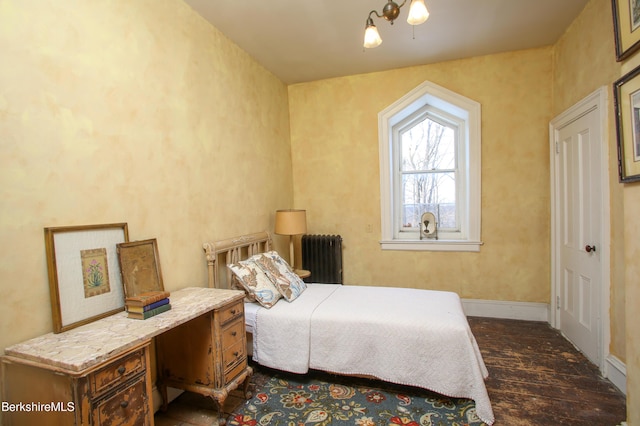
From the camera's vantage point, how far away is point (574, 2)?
Answer: 260cm

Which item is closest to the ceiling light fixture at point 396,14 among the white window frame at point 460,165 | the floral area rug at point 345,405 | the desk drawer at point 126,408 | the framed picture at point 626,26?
the framed picture at point 626,26

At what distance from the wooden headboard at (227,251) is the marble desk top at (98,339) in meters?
0.68

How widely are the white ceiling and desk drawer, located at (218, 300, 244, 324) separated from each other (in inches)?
90.1

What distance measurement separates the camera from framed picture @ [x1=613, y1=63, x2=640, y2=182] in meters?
1.67

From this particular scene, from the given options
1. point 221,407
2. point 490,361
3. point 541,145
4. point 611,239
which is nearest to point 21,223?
point 221,407

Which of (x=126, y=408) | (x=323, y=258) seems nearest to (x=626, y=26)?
(x=126, y=408)

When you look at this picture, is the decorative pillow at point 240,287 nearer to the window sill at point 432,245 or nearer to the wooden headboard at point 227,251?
the wooden headboard at point 227,251

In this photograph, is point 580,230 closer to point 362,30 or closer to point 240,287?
point 362,30

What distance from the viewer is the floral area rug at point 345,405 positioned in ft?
6.56

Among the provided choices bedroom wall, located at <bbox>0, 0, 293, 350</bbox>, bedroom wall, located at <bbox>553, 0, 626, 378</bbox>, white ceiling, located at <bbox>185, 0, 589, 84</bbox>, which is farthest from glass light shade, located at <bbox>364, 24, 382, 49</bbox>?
bedroom wall, located at <bbox>553, 0, 626, 378</bbox>

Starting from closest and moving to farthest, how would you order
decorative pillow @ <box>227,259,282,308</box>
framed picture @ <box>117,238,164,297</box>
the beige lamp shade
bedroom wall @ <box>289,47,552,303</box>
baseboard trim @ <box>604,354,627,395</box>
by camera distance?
framed picture @ <box>117,238,164,297</box>
baseboard trim @ <box>604,354,627,395</box>
decorative pillow @ <box>227,259,282,308</box>
the beige lamp shade
bedroom wall @ <box>289,47,552,303</box>

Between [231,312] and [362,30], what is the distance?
106 inches

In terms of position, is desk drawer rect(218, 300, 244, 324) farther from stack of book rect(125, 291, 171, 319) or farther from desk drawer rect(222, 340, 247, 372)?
stack of book rect(125, 291, 171, 319)

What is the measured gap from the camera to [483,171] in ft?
12.0
